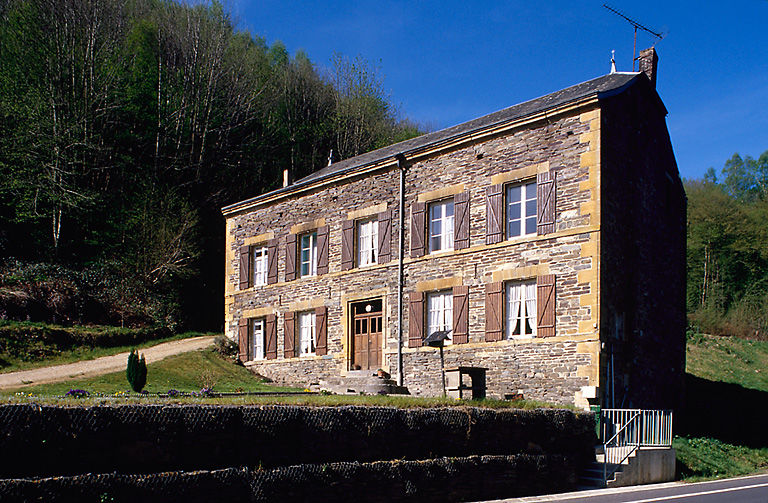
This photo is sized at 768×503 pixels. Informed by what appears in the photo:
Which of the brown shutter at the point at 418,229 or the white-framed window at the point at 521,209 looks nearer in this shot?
the white-framed window at the point at 521,209

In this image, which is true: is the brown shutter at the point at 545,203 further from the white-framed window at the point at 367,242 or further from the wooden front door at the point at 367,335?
the wooden front door at the point at 367,335

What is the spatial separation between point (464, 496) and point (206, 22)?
3003cm

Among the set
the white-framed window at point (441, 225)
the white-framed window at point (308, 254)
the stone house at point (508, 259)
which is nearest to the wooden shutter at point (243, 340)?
the stone house at point (508, 259)

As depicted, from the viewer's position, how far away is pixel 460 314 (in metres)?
17.9

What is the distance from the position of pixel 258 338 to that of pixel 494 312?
950cm

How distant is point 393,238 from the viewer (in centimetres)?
1983

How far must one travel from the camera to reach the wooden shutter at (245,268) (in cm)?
2427

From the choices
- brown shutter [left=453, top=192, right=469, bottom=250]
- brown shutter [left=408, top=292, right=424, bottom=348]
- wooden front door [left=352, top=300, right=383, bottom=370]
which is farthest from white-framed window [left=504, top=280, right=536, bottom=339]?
wooden front door [left=352, top=300, right=383, bottom=370]

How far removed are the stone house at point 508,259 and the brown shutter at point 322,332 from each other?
41 mm

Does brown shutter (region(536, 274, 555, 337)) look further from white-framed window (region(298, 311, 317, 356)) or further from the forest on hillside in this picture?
the forest on hillside

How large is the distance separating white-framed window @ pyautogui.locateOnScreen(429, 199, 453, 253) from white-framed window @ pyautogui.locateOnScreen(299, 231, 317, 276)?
4.67 m

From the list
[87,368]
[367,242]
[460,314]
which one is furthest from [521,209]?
[87,368]

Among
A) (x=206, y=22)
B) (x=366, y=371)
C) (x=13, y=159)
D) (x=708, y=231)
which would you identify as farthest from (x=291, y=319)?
(x=708, y=231)

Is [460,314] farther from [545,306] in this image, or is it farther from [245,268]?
[245,268]
